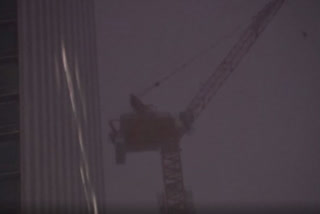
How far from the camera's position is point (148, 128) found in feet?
65.4

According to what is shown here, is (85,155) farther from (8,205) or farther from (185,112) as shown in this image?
(185,112)

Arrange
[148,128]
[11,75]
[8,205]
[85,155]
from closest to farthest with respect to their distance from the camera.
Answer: [85,155], [8,205], [11,75], [148,128]

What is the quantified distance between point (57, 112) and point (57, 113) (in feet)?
0.06

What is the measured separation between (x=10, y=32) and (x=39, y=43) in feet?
9.26

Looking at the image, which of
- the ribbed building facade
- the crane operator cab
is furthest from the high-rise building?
the crane operator cab

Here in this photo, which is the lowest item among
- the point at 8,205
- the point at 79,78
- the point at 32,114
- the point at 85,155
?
the point at 8,205

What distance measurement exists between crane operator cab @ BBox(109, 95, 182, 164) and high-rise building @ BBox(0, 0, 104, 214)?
11.2 metres

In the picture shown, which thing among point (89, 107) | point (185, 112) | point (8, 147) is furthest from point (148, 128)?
point (89, 107)

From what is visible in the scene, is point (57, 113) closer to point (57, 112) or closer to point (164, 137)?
point (57, 112)

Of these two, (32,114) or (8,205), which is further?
(8,205)

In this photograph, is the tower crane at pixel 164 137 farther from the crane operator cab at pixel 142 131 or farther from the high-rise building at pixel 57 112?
the high-rise building at pixel 57 112

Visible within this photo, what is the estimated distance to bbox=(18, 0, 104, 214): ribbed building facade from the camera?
22.3 ft

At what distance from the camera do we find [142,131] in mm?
19875

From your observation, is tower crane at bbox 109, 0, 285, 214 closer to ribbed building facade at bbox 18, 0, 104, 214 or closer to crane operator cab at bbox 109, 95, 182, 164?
crane operator cab at bbox 109, 95, 182, 164
